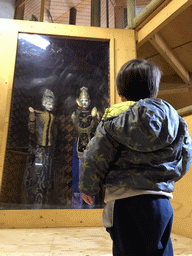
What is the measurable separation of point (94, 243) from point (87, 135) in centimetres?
117

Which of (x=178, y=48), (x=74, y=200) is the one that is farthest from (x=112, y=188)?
(x=178, y=48)

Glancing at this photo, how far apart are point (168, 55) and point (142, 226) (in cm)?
306

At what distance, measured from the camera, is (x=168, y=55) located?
10.7ft

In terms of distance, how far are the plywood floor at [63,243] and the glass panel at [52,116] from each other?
44 cm

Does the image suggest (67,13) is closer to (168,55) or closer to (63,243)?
(168,55)

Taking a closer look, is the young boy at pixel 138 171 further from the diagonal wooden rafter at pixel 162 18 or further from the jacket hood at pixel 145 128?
the diagonal wooden rafter at pixel 162 18

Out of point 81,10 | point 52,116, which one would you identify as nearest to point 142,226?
point 52,116

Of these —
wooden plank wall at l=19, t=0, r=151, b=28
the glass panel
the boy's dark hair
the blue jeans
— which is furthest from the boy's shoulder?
wooden plank wall at l=19, t=0, r=151, b=28

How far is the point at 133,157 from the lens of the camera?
72 cm

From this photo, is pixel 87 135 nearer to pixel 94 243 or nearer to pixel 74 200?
pixel 74 200

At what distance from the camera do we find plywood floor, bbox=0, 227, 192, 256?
137 cm

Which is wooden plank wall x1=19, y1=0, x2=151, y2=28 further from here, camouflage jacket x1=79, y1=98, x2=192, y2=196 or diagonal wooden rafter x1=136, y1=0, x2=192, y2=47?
camouflage jacket x1=79, y1=98, x2=192, y2=196

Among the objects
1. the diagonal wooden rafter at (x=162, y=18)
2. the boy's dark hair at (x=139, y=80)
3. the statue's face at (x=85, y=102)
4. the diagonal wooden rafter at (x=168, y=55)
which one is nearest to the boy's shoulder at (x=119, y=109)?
the boy's dark hair at (x=139, y=80)

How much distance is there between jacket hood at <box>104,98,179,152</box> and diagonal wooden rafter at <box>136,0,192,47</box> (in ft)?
6.52
